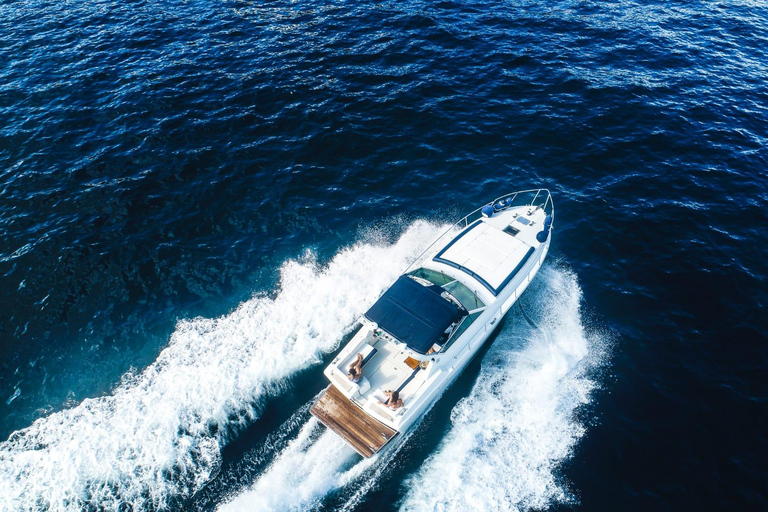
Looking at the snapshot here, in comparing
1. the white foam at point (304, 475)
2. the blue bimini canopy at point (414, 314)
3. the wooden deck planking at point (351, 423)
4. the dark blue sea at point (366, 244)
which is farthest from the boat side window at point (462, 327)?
the white foam at point (304, 475)

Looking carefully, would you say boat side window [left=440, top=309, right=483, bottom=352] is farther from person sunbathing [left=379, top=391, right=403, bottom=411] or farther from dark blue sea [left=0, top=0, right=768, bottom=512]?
person sunbathing [left=379, top=391, right=403, bottom=411]

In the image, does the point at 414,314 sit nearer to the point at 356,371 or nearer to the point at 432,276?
the point at 432,276

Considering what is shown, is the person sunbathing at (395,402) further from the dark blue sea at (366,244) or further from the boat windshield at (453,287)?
the boat windshield at (453,287)

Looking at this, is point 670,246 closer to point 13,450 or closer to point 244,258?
point 244,258

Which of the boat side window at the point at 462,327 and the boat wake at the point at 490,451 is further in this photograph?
the boat side window at the point at 462,327

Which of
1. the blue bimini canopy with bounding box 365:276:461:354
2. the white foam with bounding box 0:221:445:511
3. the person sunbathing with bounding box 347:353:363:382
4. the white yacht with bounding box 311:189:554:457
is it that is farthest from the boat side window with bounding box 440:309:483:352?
the white foam with bounding box 0:221:445:511

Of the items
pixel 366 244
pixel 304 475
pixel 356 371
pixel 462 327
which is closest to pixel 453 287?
pixel 462 327
